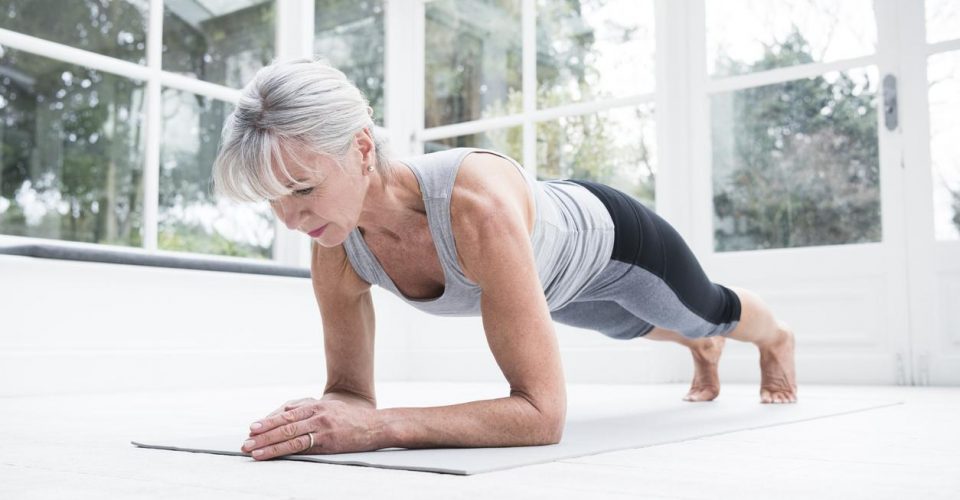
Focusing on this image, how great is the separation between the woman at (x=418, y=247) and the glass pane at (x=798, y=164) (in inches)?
90.2

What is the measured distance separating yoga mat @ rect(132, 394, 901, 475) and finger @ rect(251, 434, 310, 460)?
0.06 ft

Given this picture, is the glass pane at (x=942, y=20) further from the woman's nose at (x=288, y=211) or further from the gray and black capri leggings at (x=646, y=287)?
the woman's nose at (x=288, y=211)

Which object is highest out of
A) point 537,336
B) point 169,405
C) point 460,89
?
point 460,89

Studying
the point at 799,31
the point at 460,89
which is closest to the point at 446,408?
the point at 799,31

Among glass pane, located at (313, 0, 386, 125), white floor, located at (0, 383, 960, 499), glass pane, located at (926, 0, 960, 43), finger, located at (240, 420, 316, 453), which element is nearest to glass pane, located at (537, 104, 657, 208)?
glass pane, located at (313, 0, 386, 125)

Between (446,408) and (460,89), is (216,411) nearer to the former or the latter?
(446,408)

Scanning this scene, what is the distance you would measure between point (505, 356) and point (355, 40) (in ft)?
13.5

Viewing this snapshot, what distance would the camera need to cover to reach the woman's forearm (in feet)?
5.16

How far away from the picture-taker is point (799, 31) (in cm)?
440

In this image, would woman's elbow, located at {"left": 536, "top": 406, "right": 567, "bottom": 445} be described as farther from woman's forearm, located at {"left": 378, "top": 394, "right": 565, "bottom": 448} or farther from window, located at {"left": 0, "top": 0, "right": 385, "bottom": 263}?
window, located at {"left": 0, "top": 0, "right": 385, "bottom": 263}

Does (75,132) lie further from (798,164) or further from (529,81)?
(798,164)

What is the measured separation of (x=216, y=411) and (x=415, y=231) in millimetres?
1291

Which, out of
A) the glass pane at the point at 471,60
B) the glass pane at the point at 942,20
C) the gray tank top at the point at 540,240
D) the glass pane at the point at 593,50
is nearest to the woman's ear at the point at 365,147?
the gray tank top at the point at 540,240

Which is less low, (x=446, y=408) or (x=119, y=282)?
(x=119, y=282)
